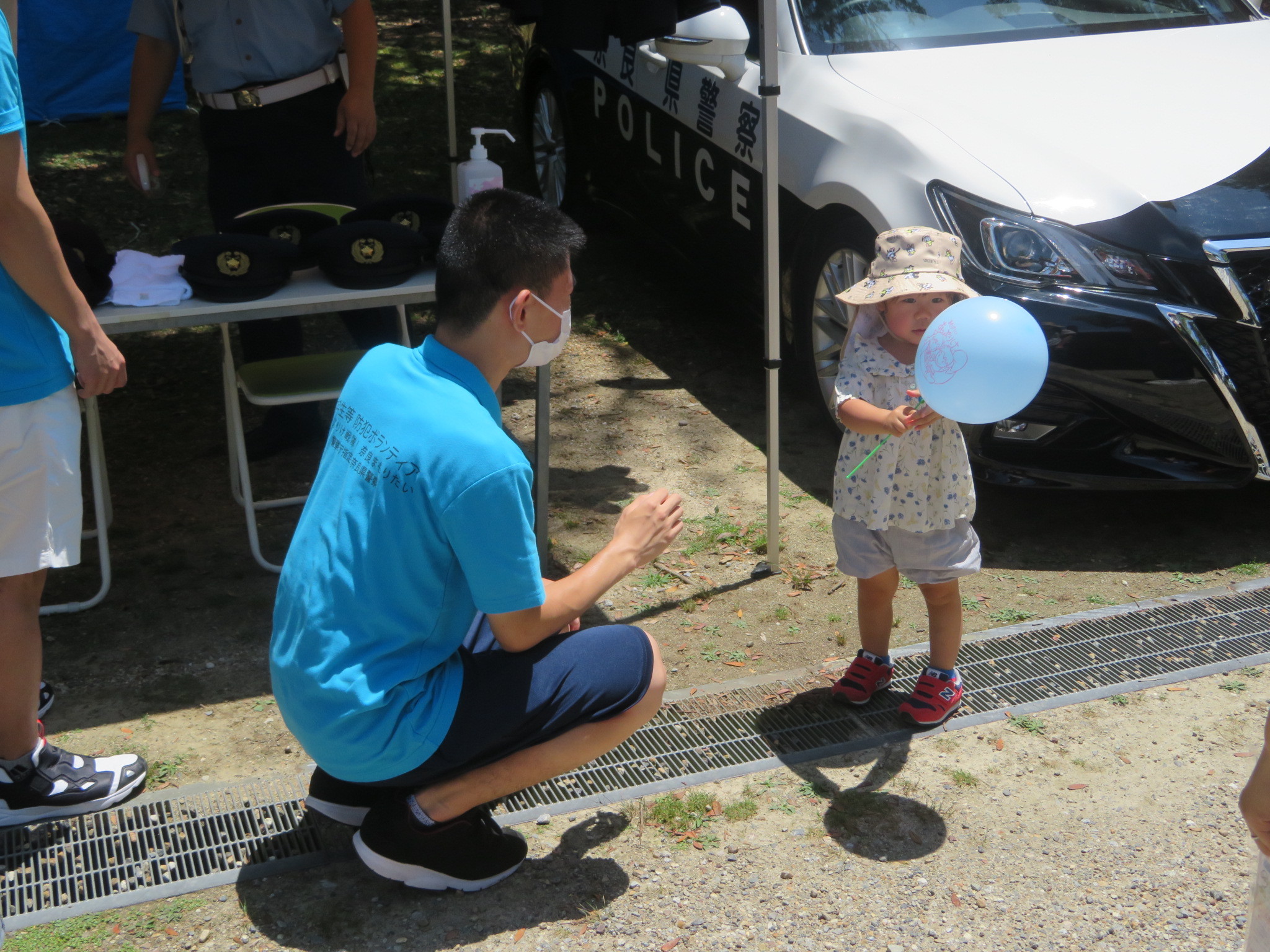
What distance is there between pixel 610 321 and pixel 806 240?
1778mm

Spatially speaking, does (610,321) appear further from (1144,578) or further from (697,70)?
(1144,578)

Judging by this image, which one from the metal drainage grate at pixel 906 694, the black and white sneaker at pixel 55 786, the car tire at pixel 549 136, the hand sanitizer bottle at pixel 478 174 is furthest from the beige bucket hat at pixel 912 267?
the car tire at pixel 549 136

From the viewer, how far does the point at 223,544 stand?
4.04 meters

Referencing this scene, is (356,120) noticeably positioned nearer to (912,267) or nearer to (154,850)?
(912,267)

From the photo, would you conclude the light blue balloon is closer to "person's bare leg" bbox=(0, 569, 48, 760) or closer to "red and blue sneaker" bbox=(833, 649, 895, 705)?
"red and blue sneaker" bbox=(833, 649, 895, 705)

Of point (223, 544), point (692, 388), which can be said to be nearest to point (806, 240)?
point (692, 388)

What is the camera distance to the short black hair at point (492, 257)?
2236 millimetres

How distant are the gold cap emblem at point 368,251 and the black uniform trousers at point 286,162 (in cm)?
89

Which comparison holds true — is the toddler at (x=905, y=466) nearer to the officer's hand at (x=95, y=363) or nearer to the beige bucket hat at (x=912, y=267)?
the beige bucket hat at (x=912, y=267)

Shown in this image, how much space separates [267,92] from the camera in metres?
4.12

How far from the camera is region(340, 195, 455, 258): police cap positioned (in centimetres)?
366

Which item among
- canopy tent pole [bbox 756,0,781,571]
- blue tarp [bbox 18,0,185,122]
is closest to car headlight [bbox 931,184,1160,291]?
canopy tent pole [bbox 756,0,781,571]

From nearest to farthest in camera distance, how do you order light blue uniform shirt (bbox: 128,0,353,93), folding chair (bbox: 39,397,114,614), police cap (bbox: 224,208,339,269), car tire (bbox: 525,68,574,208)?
folding chair (bbox: 39,397,114,614) → police cap (bbox: 224,208,339,269) → light blue uniform shirt (bbox: 128,0,353,93) → car tire (bbox: 525,68,574,208)

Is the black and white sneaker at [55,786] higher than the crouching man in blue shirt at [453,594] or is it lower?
lower
